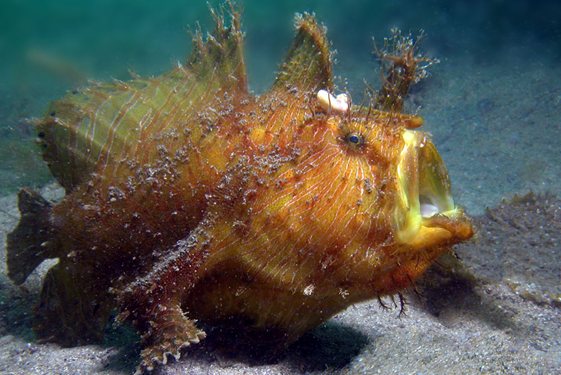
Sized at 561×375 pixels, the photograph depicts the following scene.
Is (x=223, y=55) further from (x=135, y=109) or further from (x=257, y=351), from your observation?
(x=257, y=351)

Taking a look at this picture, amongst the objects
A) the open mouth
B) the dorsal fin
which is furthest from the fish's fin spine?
the open mouth

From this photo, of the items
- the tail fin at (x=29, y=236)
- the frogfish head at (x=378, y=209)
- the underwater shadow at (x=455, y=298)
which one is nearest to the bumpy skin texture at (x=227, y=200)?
the frogfish head at (x=378, y=209)

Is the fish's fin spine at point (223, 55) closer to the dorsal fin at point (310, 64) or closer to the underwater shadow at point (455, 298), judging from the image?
the dorsal fin at point (310, 64)

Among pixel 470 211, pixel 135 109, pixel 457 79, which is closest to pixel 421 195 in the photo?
pixel 135 109

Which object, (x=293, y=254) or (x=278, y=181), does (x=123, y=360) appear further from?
(x=278, y=181)

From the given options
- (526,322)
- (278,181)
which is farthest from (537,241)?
(278,181)

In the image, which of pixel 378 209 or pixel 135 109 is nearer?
pixel 378 209
